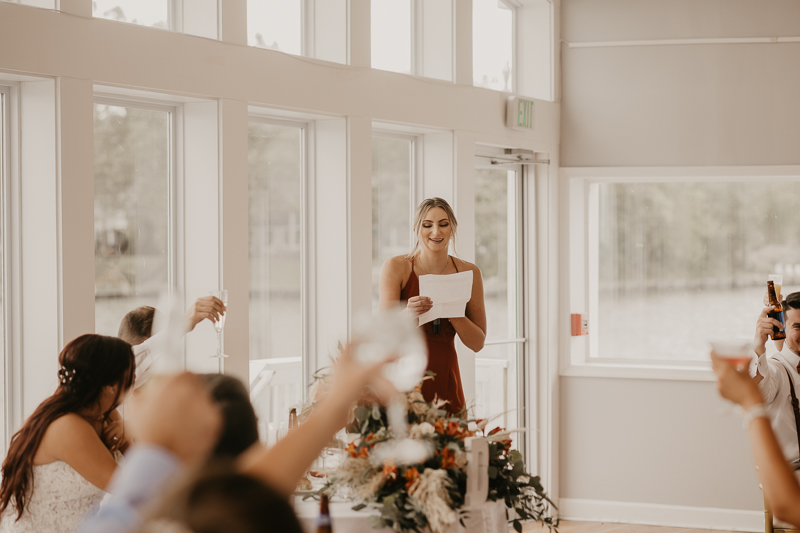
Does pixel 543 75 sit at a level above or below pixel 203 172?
above

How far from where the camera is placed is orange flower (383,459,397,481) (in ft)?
6.89

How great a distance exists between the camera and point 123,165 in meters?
3.10

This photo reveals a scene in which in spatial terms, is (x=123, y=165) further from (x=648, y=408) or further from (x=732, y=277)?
(x=732, y=277)

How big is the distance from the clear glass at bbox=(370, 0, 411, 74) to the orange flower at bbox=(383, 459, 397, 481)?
2.53m

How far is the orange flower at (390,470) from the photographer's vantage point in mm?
2102

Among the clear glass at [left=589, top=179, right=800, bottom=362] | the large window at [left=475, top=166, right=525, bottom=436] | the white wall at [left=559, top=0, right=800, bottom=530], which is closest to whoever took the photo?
the white wall at [left=559, top=0, right=800, bottom=530]

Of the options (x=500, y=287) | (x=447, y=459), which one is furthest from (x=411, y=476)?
(x=500, y=287)

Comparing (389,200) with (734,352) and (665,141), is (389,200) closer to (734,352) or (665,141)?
(665,141)

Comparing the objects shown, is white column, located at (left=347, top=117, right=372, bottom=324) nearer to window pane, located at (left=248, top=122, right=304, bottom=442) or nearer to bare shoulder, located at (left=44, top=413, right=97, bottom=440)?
window pane, located at (left=248, top=122, right=304, bottom=442)

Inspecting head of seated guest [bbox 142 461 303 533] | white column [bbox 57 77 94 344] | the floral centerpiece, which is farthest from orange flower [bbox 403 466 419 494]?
head of seated guest [bbox 142 461 303 533]

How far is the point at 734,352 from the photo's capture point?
1572mm

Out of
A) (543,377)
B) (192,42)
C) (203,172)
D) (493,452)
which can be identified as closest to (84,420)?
(493,452)

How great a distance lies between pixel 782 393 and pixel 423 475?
2.01m

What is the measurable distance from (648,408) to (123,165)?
11.6 feet
